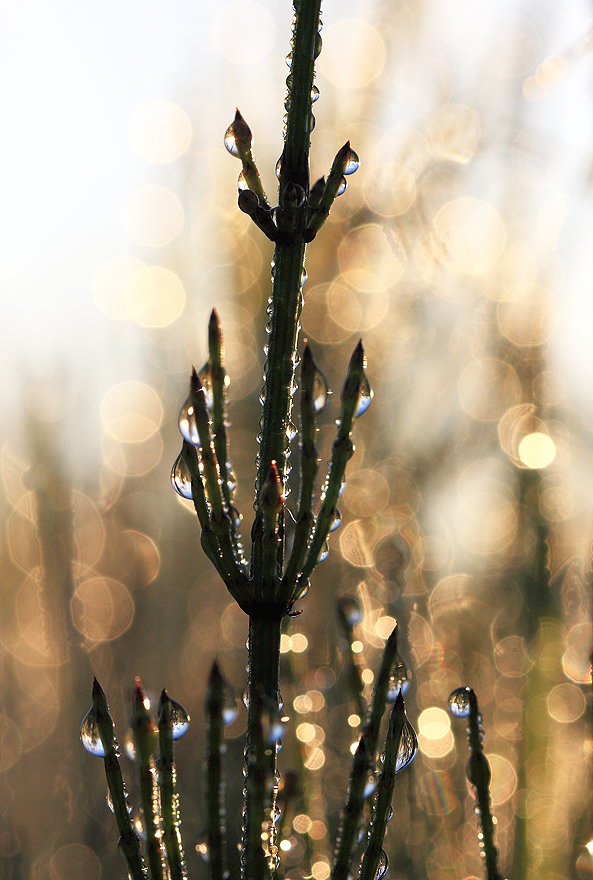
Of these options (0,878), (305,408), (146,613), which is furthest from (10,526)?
(305,408)

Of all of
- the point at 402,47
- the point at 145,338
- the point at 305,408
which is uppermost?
the point at 402,47

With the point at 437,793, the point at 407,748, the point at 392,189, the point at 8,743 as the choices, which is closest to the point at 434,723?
the point at 437,793

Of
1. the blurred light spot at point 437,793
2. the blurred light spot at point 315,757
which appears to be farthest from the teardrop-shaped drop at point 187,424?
the blurred light spot at point 437,793

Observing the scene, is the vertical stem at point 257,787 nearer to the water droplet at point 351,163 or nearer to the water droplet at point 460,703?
the water droplet at point 460,703

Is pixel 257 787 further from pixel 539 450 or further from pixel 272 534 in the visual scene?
pixel 539 450

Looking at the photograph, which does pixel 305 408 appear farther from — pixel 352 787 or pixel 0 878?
pixel 0 878

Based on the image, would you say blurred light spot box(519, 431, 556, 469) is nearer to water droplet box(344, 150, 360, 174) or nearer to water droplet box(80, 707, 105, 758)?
water droplet box(344, 150, 360, 174)
